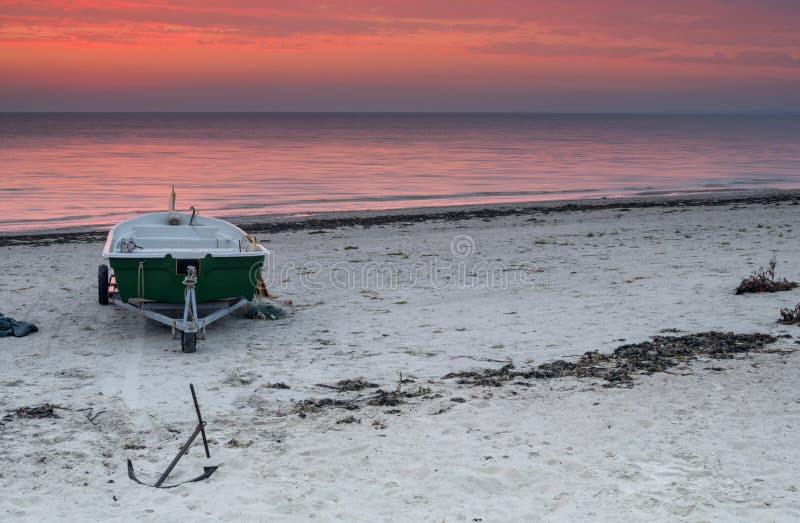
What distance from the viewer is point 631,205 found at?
2802 centimetres

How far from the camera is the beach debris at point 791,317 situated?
31.9 feet

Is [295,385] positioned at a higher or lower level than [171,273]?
lower

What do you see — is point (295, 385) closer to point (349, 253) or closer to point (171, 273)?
point (171, 273)

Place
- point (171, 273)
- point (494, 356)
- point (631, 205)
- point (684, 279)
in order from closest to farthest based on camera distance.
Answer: point (494, 356) < point (171, 273) < point (684, 279) < point (631, 205)

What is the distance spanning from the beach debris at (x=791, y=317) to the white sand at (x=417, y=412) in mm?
170

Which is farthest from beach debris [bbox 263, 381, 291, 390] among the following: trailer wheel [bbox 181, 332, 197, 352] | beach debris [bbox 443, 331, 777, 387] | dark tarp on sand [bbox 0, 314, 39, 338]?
dark tarp on sand [bbox 0, 314, 39, 338]

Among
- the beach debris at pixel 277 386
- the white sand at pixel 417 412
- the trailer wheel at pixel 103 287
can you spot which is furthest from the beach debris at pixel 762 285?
the trailer wheel at pixel 103 287

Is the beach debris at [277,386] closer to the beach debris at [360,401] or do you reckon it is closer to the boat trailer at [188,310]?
the beach debris at [360,401]

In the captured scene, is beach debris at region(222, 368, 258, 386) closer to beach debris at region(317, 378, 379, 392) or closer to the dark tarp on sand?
beach debris at region(317, 378, 379, 392)

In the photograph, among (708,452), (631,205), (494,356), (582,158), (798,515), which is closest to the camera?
(798,515)

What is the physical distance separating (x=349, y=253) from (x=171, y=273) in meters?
7.56

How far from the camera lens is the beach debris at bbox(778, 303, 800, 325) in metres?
9.73

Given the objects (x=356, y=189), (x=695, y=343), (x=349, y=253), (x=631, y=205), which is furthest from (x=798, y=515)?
(x=356, y=189)

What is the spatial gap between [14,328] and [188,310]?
2367mm
